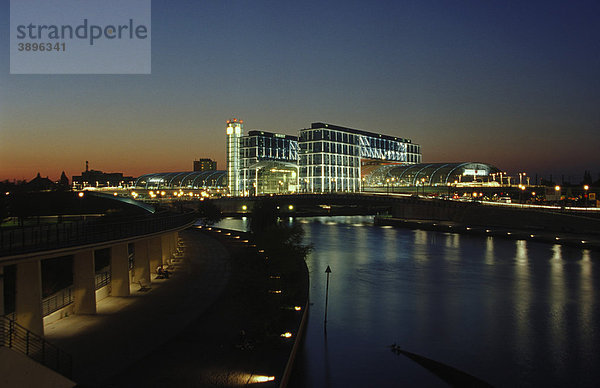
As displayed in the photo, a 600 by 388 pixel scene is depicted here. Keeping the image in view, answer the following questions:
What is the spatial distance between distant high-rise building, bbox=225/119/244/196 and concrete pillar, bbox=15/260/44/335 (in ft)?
478

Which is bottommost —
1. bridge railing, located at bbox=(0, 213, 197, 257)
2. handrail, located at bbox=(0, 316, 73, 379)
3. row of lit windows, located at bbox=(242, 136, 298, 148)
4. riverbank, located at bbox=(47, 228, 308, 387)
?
riverbank, located at bbox=(47, 228, 308, 387)

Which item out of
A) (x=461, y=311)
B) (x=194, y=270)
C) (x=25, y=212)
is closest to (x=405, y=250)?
(x=461, y=311)

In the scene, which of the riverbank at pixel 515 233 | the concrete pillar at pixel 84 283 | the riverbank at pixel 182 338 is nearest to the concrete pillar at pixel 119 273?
the riverbank at pixel 182 338

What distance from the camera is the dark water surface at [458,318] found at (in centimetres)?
2248

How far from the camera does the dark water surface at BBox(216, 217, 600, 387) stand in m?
22.5

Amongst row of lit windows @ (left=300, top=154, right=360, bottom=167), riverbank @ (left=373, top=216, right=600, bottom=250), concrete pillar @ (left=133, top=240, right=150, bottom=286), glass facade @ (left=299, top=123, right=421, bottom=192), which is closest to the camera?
concrete pillar @ (left=133, top=240, right=150, bottom=286)

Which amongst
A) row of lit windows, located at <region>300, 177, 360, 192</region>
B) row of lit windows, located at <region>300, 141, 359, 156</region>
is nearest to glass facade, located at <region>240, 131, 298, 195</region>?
row of lit windows, located at <region>300, 177, 360, 192</region>

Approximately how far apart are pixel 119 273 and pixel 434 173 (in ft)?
467

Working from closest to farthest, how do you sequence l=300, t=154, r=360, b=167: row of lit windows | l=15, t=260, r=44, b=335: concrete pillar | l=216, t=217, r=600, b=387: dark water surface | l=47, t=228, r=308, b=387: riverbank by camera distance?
l=47, t=228, r=308, b=387: riverbank < l=15, t=260, r=44, b=335: concrete pillar < l=216, t=217, r=600, b=387: dark water surface < l=300, t=154, r=360, b=167: row of lit windows

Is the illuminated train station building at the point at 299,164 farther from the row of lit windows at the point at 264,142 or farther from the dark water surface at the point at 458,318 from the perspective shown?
the dark water surface at the point at 458,318

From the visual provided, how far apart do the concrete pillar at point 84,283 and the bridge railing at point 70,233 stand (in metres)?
1.13

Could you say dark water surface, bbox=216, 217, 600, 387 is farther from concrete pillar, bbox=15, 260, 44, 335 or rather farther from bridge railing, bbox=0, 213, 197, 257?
bridge railing, bbox=0, 213, 197, 257

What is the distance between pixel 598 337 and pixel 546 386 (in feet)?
28.4

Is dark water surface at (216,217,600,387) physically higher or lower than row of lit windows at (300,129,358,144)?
lower
